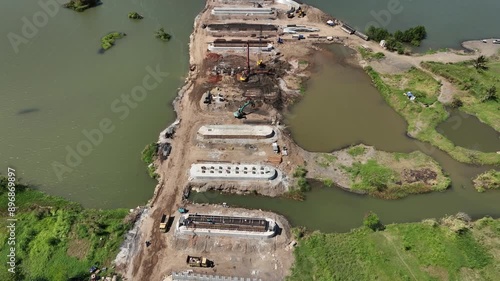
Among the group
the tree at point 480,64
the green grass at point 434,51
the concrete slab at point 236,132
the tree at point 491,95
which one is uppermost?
the green grass at point 434,51

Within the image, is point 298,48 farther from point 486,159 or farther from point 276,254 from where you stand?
point 276,254

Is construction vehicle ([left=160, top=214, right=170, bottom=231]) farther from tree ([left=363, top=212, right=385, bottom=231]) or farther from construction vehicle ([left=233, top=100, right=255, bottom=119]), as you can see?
tree ([left=363, top=212, right=385, bottom=231])

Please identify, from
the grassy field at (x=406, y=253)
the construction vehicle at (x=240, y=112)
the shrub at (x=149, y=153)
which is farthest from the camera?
the construction vehicle at (x=240, y=112)

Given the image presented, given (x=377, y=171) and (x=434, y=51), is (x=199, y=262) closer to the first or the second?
(x=377, y=171)

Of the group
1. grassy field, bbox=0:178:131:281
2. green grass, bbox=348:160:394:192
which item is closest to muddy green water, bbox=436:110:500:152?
green grass, bbox=348:160:394:192

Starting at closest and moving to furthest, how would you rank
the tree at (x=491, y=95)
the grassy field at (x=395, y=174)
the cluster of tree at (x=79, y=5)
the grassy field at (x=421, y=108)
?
the grassy field at (x=395, y=174), the grassy field at (x=421, y=108), the tree at (x=491, y=95), the cluster of tree at (x=79, y=5)

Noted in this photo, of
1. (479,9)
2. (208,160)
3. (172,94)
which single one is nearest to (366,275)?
(208,160)

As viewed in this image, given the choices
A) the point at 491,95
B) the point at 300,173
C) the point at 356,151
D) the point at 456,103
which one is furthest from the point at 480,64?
the point at 300,173

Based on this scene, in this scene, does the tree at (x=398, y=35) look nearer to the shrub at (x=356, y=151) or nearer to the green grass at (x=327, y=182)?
the shrub at (x=356, y=151)

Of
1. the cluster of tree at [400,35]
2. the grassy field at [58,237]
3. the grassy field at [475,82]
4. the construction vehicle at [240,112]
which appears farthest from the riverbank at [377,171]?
the cluster of tree at [400,35]
